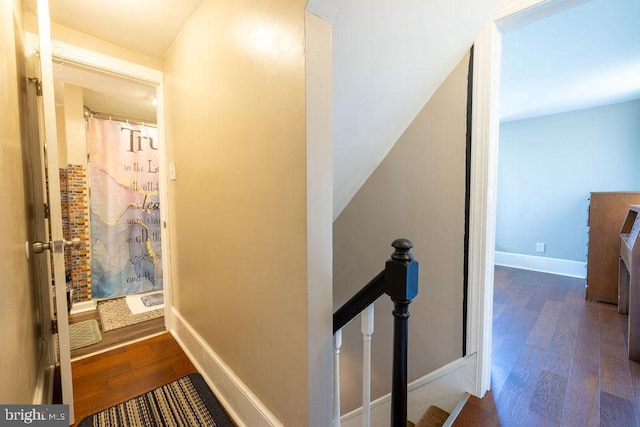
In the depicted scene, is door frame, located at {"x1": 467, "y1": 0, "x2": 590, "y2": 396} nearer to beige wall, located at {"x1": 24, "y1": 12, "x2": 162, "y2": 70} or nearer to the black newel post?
the black newel post

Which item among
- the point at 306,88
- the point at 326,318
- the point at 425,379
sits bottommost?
the point at 425,379

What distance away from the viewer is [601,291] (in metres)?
2.68

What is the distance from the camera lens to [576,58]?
213 cm

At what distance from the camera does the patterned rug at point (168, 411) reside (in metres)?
1.30

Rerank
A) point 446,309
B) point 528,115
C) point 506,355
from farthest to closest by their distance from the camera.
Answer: point 528,115 < point 506,355 < point 446,309

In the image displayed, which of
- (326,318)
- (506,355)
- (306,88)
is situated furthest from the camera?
(506,355)

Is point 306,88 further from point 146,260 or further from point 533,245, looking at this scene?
point 533,245

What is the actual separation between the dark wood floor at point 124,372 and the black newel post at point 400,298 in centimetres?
148

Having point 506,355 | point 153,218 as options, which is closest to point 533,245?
point 506,355

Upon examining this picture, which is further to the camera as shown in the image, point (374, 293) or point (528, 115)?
point (528, 115)

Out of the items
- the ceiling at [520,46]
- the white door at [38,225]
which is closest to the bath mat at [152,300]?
the white door at [38,225]

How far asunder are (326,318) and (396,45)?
1168 mm

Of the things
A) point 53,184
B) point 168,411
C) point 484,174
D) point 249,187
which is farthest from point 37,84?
point 484,174

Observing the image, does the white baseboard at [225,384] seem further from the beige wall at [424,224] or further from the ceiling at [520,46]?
the ceiling at [520,46]
